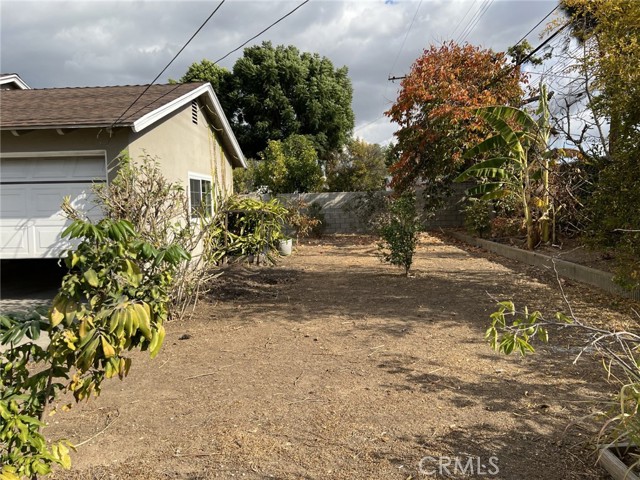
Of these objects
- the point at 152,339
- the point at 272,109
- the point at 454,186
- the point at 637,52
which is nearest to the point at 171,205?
the point at 152,339

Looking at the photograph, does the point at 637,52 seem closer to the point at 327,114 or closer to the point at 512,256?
the point at 512,256

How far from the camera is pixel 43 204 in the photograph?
912 cm

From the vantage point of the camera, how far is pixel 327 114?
2942 centimetres

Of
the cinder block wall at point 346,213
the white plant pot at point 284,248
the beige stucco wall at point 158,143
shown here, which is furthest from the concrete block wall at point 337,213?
the beige stucco wall at point 158,143

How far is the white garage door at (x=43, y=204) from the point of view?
356 inches

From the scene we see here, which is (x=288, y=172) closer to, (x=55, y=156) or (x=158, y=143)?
(x=158, y=143)

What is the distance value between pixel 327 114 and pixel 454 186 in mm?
11278

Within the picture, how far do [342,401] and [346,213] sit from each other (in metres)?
18.1

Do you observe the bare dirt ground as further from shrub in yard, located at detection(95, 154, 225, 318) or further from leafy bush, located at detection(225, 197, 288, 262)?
leafy bush, located at detection(225, 197, 288, 262)

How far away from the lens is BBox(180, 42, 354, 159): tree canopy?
28.7 m

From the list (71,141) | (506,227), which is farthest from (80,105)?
(506,227)

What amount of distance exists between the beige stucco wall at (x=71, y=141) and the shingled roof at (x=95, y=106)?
0.31 metres

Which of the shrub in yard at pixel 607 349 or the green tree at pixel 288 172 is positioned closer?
the shrub in yard at pixel 607 349

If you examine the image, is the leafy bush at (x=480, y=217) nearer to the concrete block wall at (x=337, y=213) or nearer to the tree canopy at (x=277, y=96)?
the concrete block wall at (x=337, y=213)
